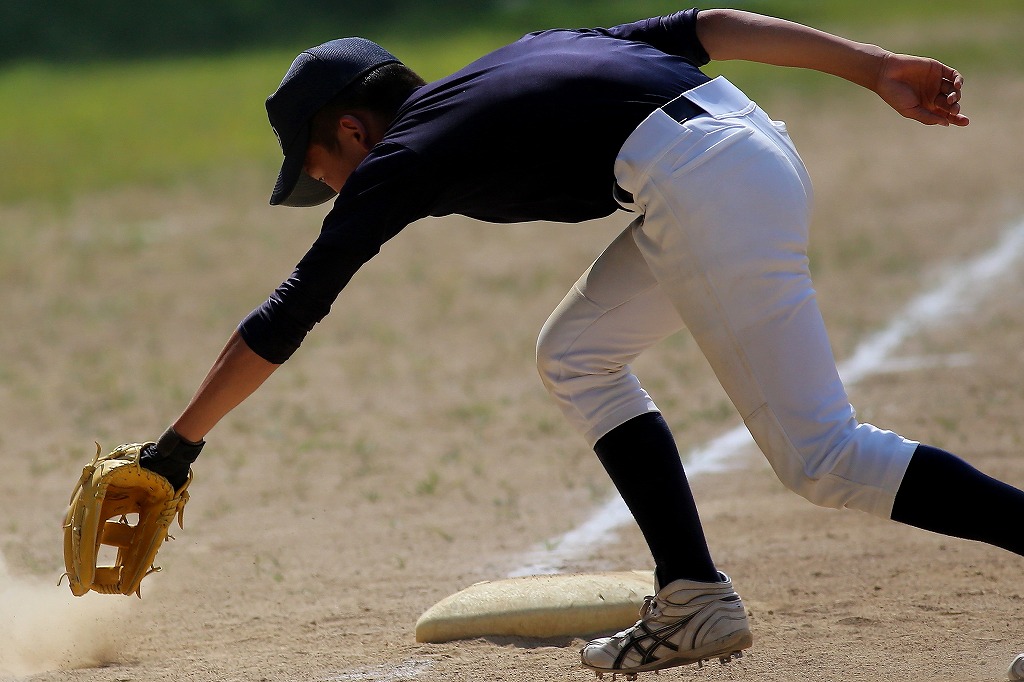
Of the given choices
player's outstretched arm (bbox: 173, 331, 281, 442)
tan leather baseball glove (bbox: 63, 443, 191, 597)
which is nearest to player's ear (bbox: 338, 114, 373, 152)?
player's outstretched arm (bbox: 173, 331, 281, 442)

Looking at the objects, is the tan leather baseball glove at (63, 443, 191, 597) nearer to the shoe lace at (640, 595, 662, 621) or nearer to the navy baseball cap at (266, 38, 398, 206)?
the navy baseball cap at (266, 38, 398, 206)

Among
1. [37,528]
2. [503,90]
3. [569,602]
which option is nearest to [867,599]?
[569,602]

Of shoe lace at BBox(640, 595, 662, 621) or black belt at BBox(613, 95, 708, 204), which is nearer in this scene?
black belt at BBox(613, 95, 708, 204)

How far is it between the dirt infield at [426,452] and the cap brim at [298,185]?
46.9 inches

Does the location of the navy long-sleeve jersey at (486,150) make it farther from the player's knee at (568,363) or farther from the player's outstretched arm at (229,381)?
the player's knee at (568,363)

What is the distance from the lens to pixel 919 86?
8.66 ft

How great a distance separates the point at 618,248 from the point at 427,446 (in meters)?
2.75

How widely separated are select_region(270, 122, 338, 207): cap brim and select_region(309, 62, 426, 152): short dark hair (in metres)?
0.04

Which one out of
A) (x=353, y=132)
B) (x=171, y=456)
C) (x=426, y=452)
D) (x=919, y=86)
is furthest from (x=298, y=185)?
(x=426, y=452)

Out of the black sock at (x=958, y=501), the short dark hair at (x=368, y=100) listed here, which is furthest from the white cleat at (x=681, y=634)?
the short dark hair at (x=368, y=100)

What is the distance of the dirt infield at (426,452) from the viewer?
324 centimetres

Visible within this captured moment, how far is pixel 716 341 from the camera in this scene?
2.49 meters

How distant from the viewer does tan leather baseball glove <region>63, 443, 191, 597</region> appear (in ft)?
9.09

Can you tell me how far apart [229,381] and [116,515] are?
2.09ft
